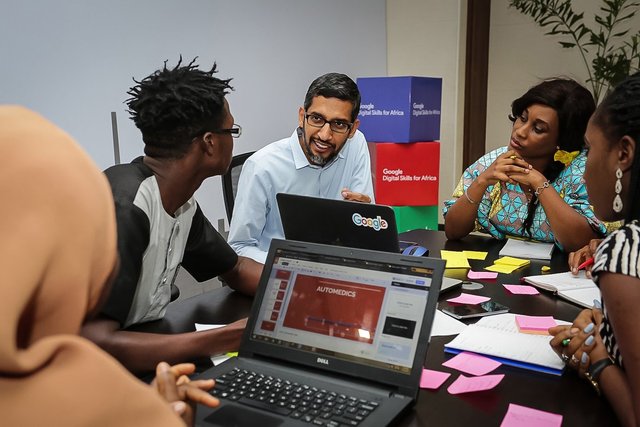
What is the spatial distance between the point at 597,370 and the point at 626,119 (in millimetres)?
504

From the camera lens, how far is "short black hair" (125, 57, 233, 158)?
1587 mm

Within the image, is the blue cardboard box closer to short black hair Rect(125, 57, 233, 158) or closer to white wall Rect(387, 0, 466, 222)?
white wall Rect(387, 0, 466, 222)

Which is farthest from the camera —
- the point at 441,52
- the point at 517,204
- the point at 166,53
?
the point at 441,52

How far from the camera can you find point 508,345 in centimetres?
136

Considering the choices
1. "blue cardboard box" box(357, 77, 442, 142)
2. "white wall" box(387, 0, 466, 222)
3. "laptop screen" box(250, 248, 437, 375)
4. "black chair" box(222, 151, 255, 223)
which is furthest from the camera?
"white wall" box(387, 0, 466, 222)

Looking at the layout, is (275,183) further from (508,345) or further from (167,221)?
(508,345)

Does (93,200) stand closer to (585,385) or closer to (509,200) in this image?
(585,385)

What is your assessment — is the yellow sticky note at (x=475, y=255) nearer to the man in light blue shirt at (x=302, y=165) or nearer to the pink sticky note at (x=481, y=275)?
the pink sticky note at (x=481, y=275)

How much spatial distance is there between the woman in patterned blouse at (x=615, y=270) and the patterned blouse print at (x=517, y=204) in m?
1.09

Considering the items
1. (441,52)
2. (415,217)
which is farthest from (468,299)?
(441,52)

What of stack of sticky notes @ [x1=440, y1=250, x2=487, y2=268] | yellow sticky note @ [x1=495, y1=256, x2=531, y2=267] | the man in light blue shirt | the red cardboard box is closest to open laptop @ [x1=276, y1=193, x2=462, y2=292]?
stack of sticky notes @ [x1=440, y1=250, x2=487, y2=268]

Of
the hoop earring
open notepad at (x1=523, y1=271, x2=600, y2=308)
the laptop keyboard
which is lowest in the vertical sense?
open notepad at (x1=523, y1=271, x2=600, y2=308)

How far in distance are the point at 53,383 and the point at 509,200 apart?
7.51 ft

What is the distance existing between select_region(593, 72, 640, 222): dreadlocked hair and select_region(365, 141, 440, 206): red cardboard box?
9.37 ft
